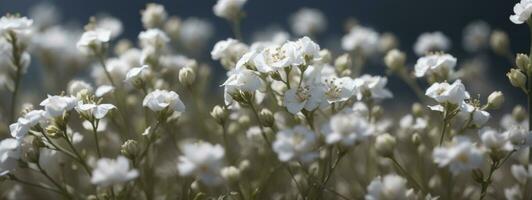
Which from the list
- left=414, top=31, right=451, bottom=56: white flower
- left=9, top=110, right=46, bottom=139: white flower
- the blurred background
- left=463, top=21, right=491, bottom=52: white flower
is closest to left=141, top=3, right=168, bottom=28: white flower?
left=9, top=110, right=46, bottom=139: white flower

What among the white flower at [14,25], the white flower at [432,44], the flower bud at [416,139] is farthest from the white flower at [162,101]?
the white flower at [432,44]

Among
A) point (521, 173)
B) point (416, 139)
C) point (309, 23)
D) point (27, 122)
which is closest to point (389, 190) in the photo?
point (416, 139)

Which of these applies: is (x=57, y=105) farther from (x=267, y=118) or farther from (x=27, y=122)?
(x=267, y=118)

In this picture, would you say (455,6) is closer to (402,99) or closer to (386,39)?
(402,99)

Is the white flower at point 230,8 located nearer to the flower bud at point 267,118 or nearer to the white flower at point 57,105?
the flower bud at point 267,118

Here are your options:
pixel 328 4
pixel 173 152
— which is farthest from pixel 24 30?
pixel 328 4
